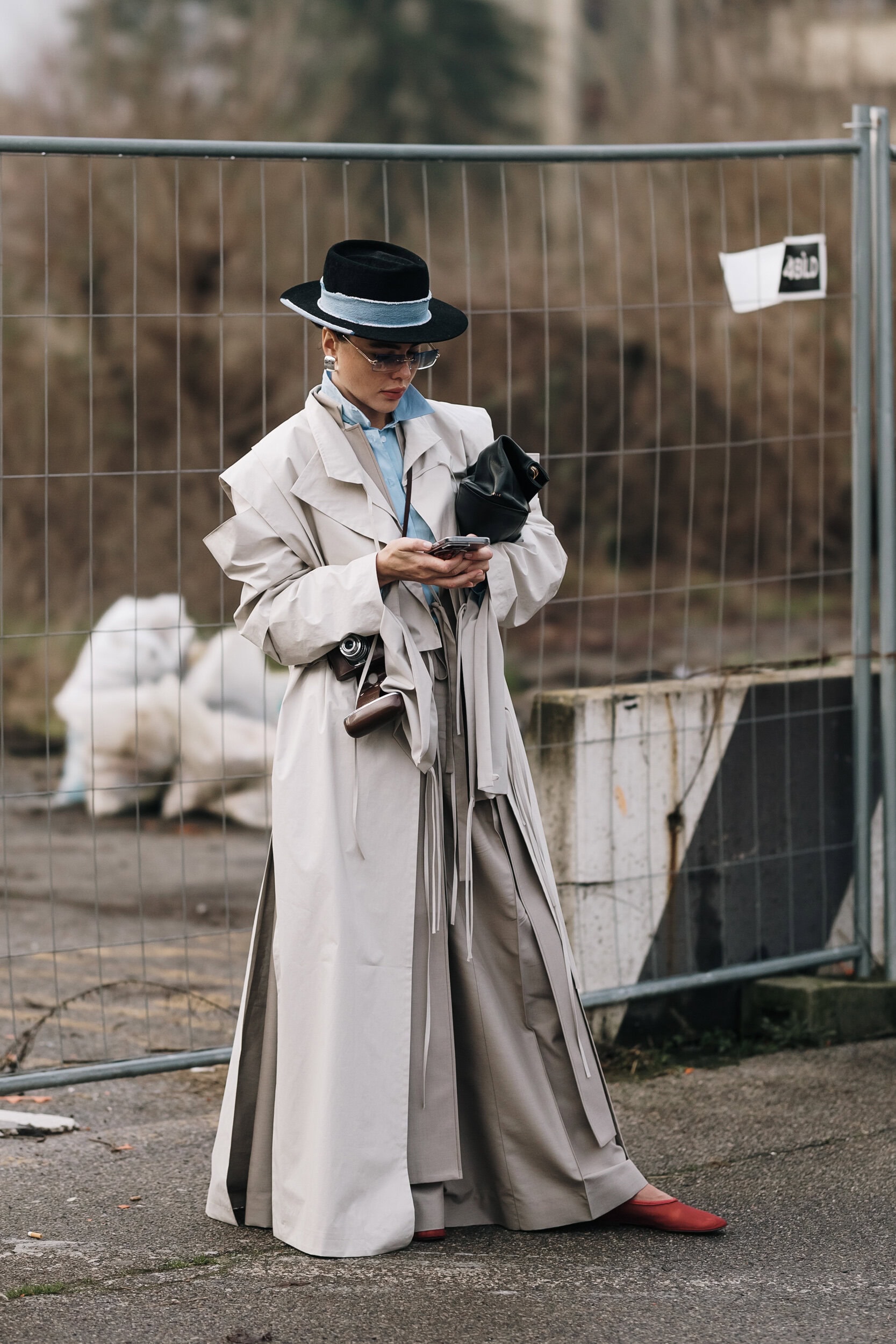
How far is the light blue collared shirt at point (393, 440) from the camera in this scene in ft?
11.3

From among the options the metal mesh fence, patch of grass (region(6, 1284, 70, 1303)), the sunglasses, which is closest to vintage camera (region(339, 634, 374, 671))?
the sunglasses

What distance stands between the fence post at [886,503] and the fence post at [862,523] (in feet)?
0.10

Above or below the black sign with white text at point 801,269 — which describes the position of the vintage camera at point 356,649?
below

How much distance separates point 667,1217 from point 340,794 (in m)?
1.15

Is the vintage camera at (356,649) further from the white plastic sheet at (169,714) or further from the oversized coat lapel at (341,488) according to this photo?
the white plastic sheet at (169,714)

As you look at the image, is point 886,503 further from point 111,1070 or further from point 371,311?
point 111,1070

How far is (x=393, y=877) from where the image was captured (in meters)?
3.40

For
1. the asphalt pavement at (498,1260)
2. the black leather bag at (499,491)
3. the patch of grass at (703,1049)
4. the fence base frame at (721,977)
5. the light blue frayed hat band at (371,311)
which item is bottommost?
the asphalt pavement at (498,1260)

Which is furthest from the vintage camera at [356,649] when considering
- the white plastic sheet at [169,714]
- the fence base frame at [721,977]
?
the white plastic sheet at [169,714]

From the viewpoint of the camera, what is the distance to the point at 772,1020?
16.5 ft

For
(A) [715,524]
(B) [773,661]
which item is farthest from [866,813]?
(A) [715,524]

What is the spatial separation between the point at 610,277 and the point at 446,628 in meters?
7.44

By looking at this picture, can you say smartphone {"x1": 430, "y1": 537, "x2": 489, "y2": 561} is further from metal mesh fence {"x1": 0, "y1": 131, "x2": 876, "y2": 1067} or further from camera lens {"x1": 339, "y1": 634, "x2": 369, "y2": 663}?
metal mesh fence {"x1": 0, "y1": 131, "x2": 876, "y2": 1067}

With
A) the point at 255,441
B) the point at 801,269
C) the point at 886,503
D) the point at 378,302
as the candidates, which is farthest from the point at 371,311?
the point at 255,441
